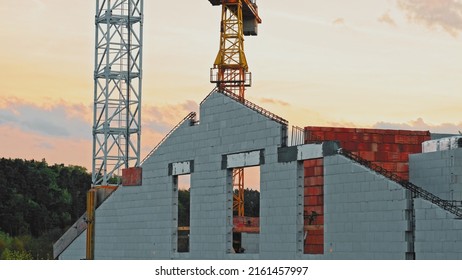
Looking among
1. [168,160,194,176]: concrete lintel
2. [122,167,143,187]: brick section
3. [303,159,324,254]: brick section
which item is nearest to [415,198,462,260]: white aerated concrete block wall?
[303,159,324,254]: brick section

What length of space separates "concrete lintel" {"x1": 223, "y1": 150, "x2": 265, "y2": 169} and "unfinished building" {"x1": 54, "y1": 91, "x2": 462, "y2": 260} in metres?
0.06

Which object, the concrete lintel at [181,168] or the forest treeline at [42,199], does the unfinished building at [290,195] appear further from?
the forest treeline at [42,199]

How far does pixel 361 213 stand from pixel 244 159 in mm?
9799

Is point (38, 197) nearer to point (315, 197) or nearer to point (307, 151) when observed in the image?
point (315, 197)

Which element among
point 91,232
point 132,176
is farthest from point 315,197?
point 91,232

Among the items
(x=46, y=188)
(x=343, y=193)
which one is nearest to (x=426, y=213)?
(x=343, y=193)

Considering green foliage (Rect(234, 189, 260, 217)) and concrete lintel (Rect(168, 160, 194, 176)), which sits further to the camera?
green foliage (Rect(234, 189, 260, 217))

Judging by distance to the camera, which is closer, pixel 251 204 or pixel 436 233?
pixel 436 233

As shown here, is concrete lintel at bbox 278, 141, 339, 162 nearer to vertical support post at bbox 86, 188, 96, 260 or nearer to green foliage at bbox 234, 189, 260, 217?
vertical support post at bbox 86, 188, 96, 260

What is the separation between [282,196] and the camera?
47344 mm

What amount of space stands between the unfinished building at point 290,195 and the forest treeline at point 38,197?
220 feet

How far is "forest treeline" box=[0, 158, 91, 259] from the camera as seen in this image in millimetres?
134500

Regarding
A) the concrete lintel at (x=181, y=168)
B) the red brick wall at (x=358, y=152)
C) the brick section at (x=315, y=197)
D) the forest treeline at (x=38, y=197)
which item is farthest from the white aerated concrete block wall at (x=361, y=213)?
the forest treeline at (x=38, y=197)

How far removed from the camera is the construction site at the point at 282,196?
40656 mm
